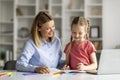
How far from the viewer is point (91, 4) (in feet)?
18.0

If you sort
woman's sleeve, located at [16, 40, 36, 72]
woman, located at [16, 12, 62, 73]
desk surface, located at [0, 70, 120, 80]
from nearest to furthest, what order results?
desk surface, located at [0, 70, 120, 80], woman's sleeve, located at [16, 40, 36, 72], woman, located at [16, 12, 62, 73]

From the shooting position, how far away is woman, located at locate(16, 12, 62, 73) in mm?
2207

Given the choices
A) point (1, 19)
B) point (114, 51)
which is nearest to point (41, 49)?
point (114, 51)

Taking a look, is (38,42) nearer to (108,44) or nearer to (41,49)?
(41,49)

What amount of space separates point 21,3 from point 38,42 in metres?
3.59

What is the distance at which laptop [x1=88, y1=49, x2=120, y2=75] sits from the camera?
6.29 feet

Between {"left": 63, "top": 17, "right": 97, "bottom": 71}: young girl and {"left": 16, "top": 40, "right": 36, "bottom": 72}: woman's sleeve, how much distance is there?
0.29m

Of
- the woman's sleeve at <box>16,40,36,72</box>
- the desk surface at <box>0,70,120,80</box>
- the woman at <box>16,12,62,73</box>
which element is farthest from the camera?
the woman at <box>16,12,62,73</box>

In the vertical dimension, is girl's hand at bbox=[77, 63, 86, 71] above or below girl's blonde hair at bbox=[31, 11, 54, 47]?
below

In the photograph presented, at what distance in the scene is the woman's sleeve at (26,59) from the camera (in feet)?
6.91

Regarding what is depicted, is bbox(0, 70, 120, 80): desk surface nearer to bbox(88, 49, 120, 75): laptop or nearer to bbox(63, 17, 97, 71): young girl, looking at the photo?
bbox(88, 49, 120, 75): laptop

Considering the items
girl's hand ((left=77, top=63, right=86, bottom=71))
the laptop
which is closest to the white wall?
girl's hand ((left=77, top=63, right=86, bottom=71))

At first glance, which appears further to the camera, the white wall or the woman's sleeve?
the white wall

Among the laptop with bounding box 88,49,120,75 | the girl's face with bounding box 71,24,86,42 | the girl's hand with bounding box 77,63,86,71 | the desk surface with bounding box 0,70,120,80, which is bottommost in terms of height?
the desk surface with bounding box 0,70,120,80
